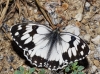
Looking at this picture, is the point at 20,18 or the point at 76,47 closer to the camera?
the point at 76,47

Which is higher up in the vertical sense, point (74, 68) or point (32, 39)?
point (32, 39)

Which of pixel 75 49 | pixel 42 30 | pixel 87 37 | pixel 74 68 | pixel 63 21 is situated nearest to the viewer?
pixel 75 49

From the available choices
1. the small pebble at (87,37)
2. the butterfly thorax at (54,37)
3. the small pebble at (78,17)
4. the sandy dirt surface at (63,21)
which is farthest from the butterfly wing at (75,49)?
the small pebble at (78,17)

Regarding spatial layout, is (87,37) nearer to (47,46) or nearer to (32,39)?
(47,46)

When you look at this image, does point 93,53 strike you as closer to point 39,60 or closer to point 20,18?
point 39,60

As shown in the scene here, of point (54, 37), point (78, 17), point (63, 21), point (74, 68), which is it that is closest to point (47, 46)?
point (54, 37)

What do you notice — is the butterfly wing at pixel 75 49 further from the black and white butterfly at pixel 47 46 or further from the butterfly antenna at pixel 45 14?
the butterfly antenna at pixel 45 14

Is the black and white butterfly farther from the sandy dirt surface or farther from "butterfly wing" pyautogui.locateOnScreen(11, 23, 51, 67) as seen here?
the sandy dirt surface

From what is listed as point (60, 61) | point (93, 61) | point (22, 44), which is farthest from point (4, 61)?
point (93, 61)

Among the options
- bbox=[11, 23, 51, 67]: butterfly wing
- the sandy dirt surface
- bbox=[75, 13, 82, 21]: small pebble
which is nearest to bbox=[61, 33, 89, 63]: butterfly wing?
bbox=[11, 23, 51, 67]: butterfly wing
